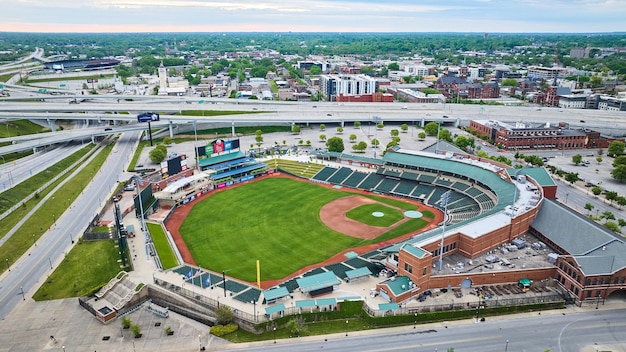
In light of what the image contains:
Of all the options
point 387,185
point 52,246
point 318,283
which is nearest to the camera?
point 318,283

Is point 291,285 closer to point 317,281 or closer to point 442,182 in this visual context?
point 317,281

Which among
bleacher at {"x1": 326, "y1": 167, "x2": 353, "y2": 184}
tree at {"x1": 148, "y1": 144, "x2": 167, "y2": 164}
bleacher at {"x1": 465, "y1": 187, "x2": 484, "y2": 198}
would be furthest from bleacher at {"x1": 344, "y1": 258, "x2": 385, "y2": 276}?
tree at {"x1": 148, "y1": 144, "x2": 167, "y2": 164}

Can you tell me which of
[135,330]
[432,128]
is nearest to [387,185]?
[432,128]

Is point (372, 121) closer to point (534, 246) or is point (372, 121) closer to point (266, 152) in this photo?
point (266, 152)

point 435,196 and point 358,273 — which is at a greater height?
point 435,196

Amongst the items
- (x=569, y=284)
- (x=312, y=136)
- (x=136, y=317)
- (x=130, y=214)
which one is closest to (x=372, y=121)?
(x=312, y=136)

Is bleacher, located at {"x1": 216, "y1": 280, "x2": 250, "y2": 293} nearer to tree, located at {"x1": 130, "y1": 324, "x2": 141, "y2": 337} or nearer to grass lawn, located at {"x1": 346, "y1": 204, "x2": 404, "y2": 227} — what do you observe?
tree, located at {"x1": 130, "y1": 324, "x2": 141, "y2": 337}

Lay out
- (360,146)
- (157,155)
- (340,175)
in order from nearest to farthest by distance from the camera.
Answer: (340,175) < (157,155) < (360,146)
